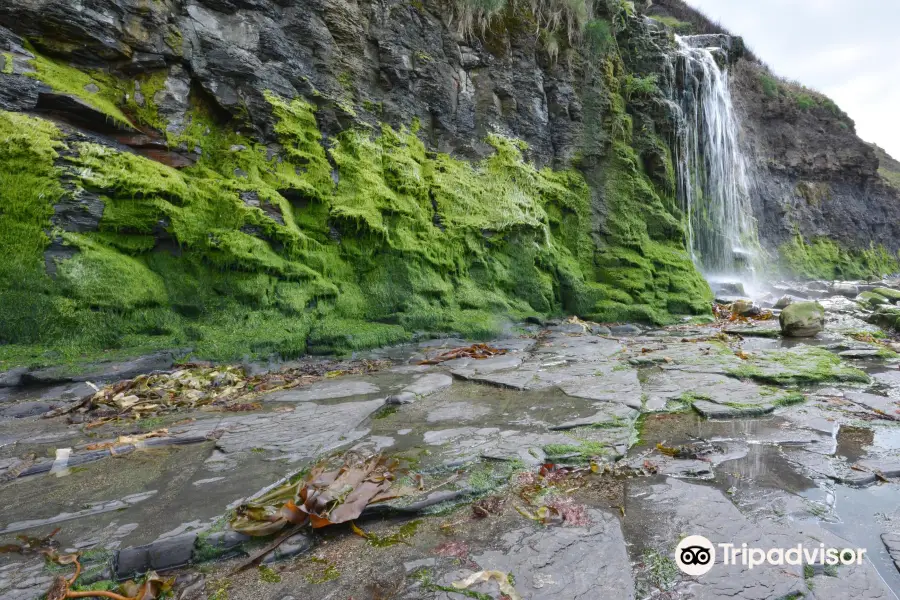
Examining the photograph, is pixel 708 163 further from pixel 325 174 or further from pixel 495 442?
pixel 495 442

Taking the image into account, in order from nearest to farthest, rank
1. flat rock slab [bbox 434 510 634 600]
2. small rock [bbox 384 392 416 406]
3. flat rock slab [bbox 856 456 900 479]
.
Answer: flat rock slab [bbox 434 510 634 600]
flat rock slab [bbox 856 456 900 479]
small rock [bbox 384 392 416 406]

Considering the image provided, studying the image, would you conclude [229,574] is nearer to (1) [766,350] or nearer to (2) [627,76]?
(1) [766,350]

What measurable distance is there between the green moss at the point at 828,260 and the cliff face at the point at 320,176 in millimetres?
13310

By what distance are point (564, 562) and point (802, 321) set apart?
769 centimetres

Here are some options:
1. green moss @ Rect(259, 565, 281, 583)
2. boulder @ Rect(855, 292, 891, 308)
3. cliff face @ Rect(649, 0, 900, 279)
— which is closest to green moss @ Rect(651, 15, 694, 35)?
cliff face @ Rect(649, 0, 900, 279)

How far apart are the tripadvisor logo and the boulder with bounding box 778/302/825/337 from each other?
6787 millimetres

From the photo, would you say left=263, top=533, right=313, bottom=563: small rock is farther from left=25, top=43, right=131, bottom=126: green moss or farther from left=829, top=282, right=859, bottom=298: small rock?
left=829, top=282, right=859, bottom=298: small rock

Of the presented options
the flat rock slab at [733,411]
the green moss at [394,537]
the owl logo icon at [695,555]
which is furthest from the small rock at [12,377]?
the flat rock slab at [733,411]

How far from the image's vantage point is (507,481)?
8.08 feet

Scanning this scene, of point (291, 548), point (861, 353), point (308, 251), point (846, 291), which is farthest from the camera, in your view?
point (846, 291)

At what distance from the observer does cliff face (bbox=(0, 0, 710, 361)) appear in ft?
17.6

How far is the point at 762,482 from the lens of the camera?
2.38 m

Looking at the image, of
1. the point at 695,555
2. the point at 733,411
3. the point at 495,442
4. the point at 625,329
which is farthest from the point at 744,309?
the point at 695,555

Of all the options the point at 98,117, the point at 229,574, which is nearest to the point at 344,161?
the point at 98,117
